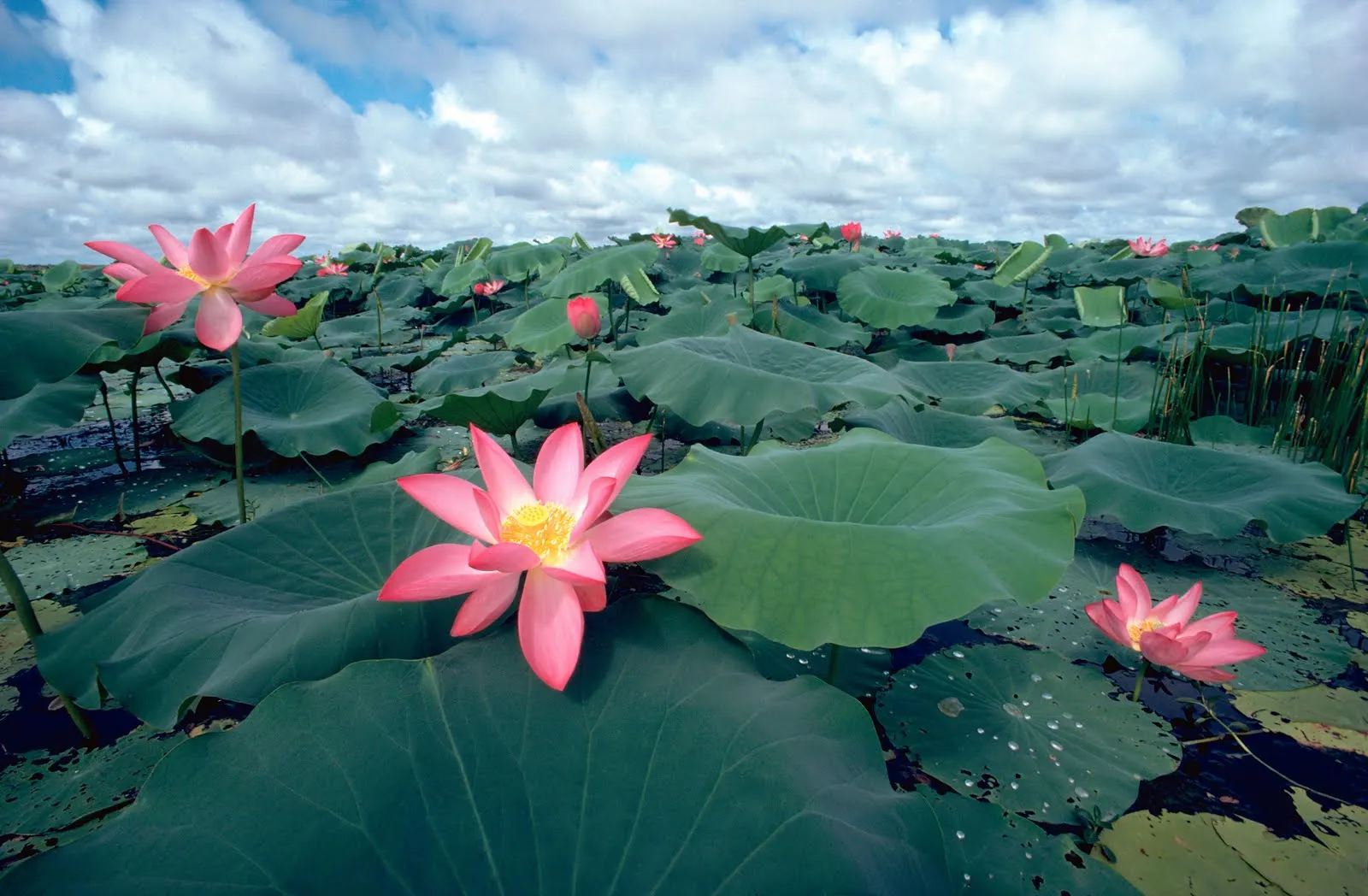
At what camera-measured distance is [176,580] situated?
3.96ft

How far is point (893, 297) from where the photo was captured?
467cm

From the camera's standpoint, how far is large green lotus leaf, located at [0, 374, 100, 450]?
2003 millimetres

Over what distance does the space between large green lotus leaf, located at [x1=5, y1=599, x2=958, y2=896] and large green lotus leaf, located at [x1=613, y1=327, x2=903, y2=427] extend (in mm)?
1195

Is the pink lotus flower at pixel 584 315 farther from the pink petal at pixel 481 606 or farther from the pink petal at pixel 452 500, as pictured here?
the pink petal at pixel 481 606

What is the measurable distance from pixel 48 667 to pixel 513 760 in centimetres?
97

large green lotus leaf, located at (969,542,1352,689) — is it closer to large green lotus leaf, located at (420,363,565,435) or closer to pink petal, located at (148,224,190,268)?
large green lotus leaf, located at (420,363,565,435)

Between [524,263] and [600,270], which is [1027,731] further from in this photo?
[524,263]

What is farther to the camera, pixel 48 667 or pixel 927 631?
pixel 927 631


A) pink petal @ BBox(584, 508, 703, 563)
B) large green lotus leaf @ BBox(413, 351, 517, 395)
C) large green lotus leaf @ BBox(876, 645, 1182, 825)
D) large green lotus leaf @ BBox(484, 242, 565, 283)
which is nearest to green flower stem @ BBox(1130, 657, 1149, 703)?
large green lotus leaf @ BBox(876, 645, 1182, 825)

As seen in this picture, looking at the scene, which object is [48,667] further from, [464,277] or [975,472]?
[464,277]

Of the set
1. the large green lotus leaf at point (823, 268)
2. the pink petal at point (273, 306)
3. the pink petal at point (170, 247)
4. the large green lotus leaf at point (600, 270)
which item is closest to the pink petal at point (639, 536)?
the pink petal at point (273, 306)

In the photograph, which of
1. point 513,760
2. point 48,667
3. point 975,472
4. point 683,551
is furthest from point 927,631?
point 48,667

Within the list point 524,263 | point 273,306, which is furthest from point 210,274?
point 524,263

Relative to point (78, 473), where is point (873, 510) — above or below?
above
